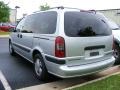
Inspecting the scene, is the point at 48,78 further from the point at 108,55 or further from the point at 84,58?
the point at 108,55

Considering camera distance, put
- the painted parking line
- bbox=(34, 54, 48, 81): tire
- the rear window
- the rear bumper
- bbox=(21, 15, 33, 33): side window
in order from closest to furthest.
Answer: the rear bumper
the rear window
the painted parking line
bbox=(34, 54, 48, 81): tire
bbox=(21, 15, 33, 33): side window

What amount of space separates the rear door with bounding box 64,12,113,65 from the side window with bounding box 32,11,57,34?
0.36 m

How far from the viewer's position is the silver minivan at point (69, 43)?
524 centimetres

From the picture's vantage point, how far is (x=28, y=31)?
7.00 metres

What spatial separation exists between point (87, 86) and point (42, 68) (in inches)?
49.3

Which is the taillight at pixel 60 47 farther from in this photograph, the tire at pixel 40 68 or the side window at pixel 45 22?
the tire at pixel 40 68

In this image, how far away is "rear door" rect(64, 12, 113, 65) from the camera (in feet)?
17.4

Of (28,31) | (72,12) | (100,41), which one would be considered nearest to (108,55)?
(100,41)

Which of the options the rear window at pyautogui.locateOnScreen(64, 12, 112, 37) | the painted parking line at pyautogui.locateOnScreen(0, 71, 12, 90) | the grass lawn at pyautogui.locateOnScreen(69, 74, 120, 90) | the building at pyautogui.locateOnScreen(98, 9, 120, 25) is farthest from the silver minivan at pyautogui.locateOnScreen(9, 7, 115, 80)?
the building at pyautogui.locateOnScreen(98, 9, 120, 25)

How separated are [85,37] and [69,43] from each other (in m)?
0.49

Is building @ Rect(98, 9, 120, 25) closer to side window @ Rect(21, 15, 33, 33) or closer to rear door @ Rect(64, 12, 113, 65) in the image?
side window @ Rect(21, 15, 33, 33)

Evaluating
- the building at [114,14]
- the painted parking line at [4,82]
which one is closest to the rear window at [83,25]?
the painted parking line at [4,82]

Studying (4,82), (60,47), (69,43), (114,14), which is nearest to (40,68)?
(4,82)

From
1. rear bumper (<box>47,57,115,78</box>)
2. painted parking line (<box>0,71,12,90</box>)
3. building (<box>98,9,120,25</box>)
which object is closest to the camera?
rear bumper (<box>47,57,115,78</box>)
